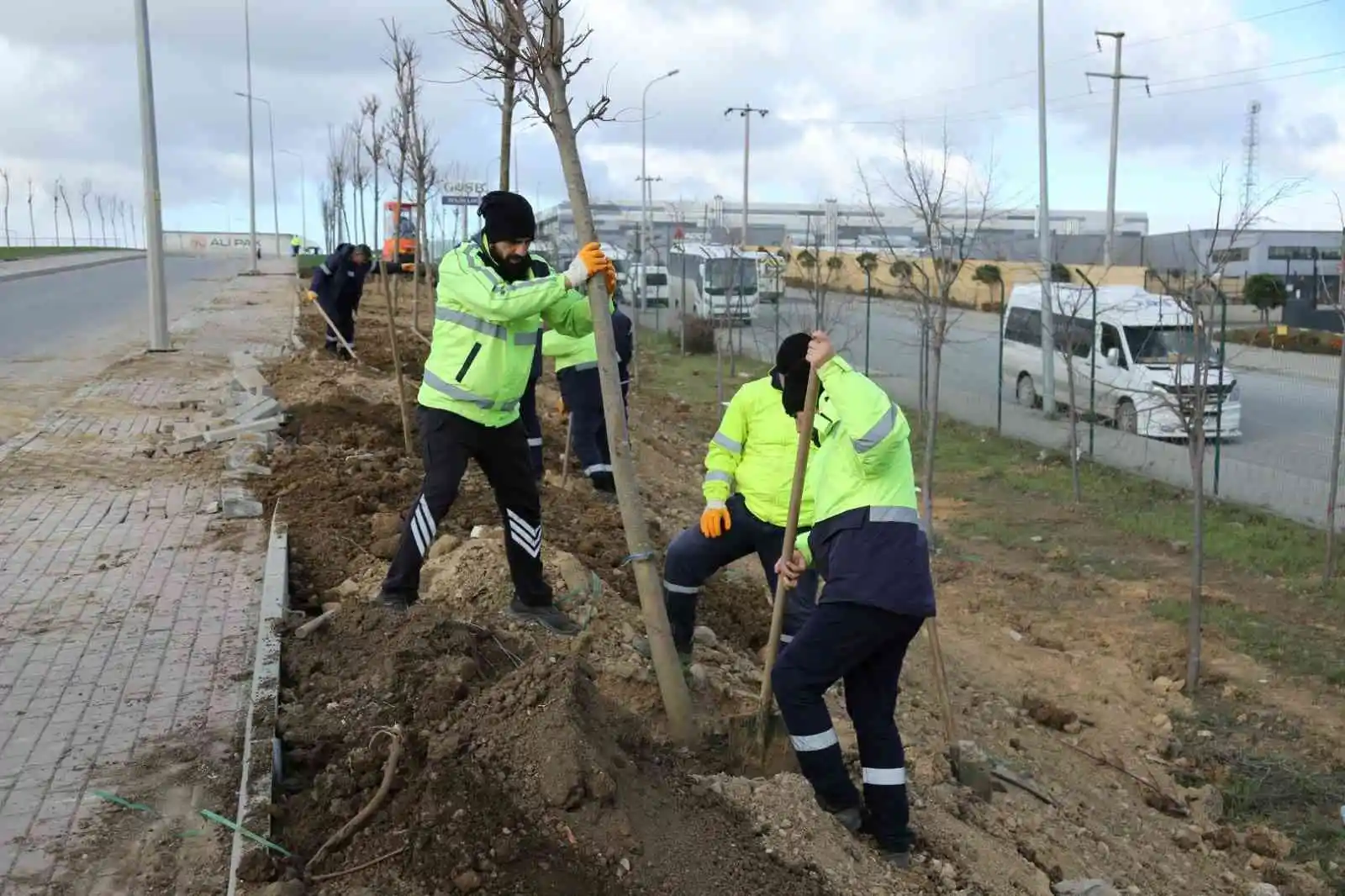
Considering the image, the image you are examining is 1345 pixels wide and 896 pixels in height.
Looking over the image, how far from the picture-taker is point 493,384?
498cm

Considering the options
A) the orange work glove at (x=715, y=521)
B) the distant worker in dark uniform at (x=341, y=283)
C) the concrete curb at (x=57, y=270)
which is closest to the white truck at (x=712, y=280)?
the distant worker in dark uniform at (x=341, y=283)

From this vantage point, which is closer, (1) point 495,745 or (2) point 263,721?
(1) point 495,745

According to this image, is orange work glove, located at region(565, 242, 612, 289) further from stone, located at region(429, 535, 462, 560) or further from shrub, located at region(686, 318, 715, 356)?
shrub, located at region(686, 318, 715, 356)

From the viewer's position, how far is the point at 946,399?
1869 centimetres

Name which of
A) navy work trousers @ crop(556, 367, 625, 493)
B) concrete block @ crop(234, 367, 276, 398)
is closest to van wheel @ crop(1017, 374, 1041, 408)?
navy work trousers @ crop(556, 367, 625, 493)

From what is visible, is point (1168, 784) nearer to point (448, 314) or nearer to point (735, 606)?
point (735, 606)

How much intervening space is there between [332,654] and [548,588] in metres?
1.03

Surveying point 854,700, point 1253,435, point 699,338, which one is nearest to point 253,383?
point 854,700

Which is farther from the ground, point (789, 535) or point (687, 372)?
point (789, 535)

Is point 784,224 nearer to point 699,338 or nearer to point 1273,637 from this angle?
point 699,338

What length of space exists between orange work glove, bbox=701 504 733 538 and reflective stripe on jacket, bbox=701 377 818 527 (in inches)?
2.0

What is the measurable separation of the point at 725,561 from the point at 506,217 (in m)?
1.77

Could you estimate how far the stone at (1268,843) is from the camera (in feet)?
17.2

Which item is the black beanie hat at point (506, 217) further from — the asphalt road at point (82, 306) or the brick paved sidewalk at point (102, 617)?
the asphalt road at point (82, 306)
